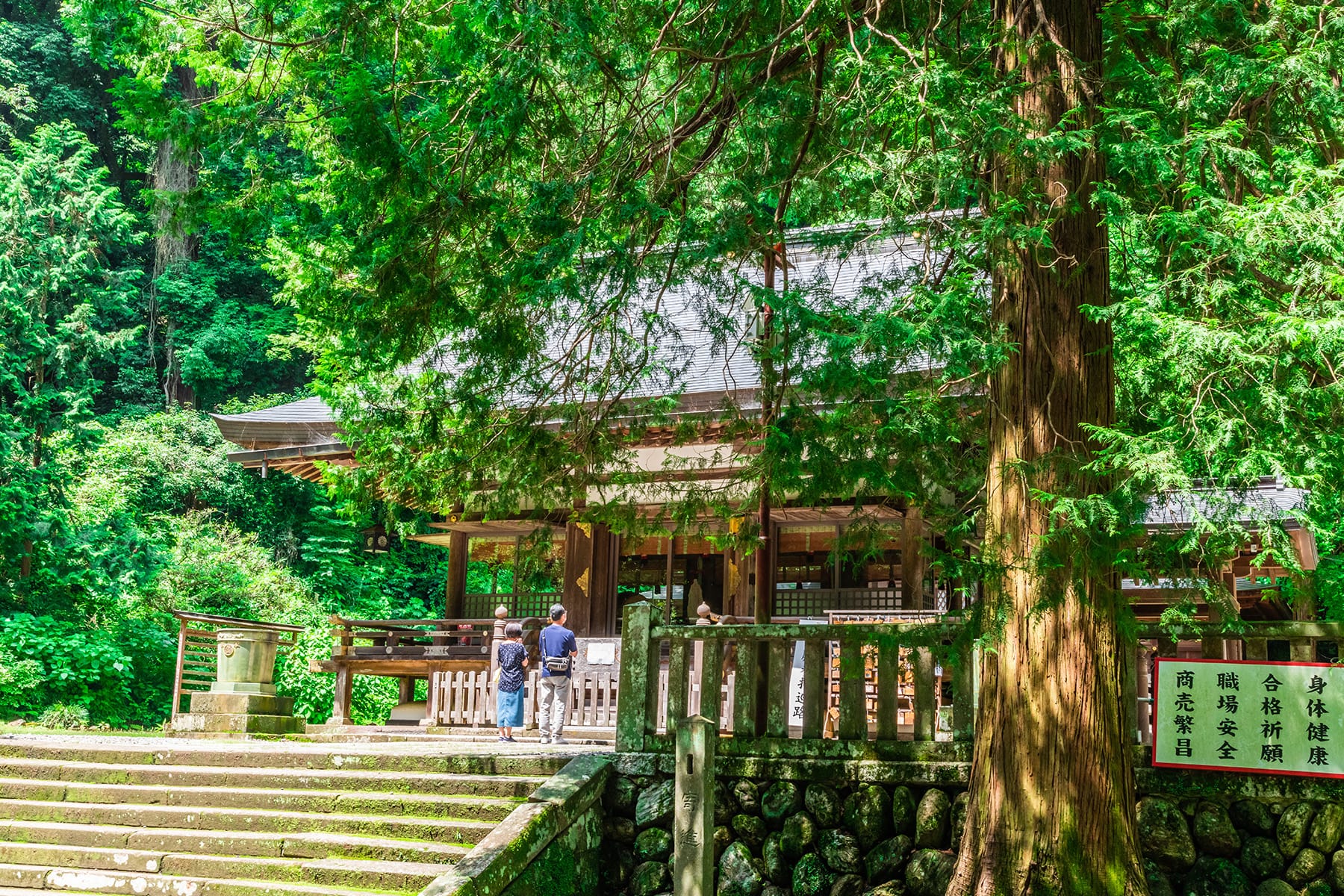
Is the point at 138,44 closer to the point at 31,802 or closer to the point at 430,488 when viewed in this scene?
the point at 430,488

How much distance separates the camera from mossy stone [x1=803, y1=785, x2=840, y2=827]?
23.3 ft

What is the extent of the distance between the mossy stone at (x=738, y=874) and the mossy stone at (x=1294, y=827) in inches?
119

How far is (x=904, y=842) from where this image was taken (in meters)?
6.85

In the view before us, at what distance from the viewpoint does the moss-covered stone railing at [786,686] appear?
278 inches

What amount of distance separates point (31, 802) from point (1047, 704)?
7.61 meters

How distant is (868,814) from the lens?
23.0 ft

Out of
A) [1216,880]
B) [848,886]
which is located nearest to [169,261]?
[848,886]

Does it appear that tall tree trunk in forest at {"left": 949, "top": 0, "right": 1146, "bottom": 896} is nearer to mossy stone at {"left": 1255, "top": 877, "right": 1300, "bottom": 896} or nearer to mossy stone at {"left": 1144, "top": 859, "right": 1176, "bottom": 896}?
mossy stone at {"left": 1144, "top": 859, "right": 1176, "bottom": 896}

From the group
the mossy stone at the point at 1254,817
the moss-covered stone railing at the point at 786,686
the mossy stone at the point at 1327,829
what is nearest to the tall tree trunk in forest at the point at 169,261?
the moss-covered stone railing at the point at 786,686

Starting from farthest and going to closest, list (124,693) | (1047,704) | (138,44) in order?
(124,693)
(138,44)
(1047,704)

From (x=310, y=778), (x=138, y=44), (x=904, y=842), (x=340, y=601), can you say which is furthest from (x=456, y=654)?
(x=340, y=601)

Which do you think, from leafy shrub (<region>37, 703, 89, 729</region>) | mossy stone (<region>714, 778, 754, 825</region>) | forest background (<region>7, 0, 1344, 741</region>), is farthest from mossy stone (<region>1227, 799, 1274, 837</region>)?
leafy shrub (<region>37, 703, 89, 729</region>)

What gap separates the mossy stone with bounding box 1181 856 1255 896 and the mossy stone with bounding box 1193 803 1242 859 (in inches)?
2.1

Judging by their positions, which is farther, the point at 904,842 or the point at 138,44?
the point at 904,842
